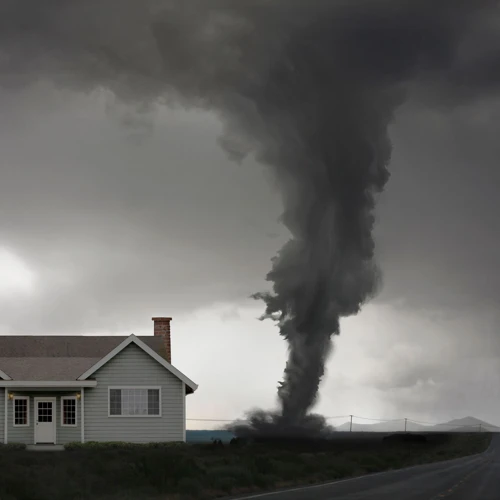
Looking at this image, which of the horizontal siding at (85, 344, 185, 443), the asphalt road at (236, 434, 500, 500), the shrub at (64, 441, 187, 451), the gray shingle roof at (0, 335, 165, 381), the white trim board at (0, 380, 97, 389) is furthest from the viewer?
the gray shingle roof at (0, 335, 165, 381)

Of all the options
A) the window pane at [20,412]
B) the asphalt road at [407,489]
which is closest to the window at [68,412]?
the window pane at [20,412]

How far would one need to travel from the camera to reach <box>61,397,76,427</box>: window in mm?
47125

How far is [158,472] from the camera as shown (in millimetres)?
30266

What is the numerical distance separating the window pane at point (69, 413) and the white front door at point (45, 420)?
515 mm

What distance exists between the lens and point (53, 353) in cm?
5309

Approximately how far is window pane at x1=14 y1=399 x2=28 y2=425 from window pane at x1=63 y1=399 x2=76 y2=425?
188 cm

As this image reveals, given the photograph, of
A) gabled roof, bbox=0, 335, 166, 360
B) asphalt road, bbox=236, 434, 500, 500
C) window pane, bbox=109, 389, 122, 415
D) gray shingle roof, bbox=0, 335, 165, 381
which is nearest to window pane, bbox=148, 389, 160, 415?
window pane, bbox=109, 389, 122, 415

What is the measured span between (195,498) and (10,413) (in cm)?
2261

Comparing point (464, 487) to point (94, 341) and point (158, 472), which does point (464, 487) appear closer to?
point (158, 472)

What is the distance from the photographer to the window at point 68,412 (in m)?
47.1

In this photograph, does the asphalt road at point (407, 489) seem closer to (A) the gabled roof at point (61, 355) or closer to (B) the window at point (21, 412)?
(A) the gabled roof at point (61, 355)

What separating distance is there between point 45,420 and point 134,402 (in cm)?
448

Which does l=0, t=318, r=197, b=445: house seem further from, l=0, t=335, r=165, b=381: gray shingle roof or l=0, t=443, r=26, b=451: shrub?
l=0, t=443, r=26, b=451: shrub

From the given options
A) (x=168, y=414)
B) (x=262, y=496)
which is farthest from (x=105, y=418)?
(x=262, y=496)
